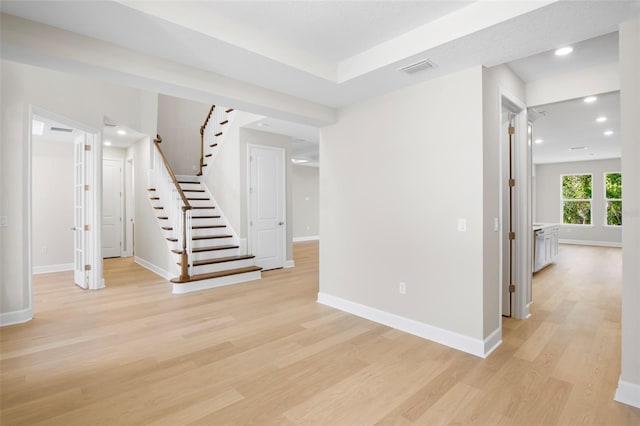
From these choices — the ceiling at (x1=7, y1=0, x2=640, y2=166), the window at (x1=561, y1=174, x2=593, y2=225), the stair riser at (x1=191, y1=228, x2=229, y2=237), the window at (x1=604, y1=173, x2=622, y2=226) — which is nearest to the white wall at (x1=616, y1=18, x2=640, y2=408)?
the ceiling at (x1=7, y1=0, x2=640, y2=166)

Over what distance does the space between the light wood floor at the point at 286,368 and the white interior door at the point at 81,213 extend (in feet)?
2.60

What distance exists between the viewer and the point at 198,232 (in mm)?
6023

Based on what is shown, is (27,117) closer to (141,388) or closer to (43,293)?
(43,293)

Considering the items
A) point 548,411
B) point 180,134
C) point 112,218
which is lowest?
point 548,411

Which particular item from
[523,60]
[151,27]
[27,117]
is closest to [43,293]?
[27,117]

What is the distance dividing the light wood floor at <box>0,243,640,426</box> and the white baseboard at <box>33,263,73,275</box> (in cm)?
236

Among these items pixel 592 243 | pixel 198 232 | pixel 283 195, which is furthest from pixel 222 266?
pixel 592 243

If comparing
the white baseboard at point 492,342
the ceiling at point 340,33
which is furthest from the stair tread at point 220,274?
the white baseboard at point 492,342

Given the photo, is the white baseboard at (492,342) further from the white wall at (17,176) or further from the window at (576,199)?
the window at (576,199)

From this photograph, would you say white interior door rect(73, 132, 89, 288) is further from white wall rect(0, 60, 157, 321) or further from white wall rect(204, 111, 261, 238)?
white wall rect(204, 111, 261, 238)

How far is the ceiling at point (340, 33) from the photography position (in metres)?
2.05

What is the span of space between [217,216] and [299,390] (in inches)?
186

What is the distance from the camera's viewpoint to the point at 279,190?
21.9ft

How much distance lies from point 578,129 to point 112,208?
10374mm
